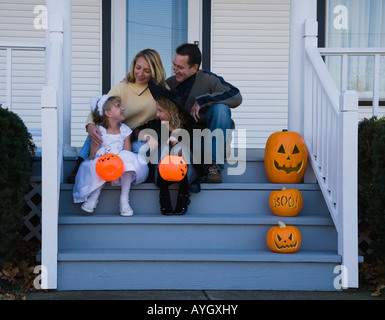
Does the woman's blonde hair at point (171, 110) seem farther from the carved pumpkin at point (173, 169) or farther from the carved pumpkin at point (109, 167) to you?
the carved pumpkin at point (109, 167)

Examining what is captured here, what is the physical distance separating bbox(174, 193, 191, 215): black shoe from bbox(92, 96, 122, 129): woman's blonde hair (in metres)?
0.81

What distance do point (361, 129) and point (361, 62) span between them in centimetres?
347

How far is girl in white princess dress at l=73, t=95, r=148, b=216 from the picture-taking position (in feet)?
14.6

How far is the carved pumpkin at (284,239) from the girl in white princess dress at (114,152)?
105cm

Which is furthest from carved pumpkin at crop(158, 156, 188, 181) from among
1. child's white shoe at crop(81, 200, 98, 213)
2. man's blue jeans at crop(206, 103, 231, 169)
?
child's white shoe at crop(81, 200, 98, 213)

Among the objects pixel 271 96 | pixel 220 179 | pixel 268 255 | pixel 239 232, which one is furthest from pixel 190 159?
pixel 271 96

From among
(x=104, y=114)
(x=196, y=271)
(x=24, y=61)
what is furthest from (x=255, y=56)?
(x=196, y=271)

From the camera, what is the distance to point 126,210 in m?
4.44

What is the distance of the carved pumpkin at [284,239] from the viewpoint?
4.18 metres

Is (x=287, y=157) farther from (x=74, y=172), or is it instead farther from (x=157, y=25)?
(x=157, y=25)

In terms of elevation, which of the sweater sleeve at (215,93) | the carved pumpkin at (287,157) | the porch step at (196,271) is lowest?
the porch step at (196,271)

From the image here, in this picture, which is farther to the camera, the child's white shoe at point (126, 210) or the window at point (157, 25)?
the window at point (157, 25)

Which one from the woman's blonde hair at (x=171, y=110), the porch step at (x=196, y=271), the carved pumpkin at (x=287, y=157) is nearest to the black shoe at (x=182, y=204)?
the porch step at (x=196, y=271)

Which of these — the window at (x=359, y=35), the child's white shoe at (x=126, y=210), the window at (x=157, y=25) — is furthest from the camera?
the window at (x=359, y=35)
